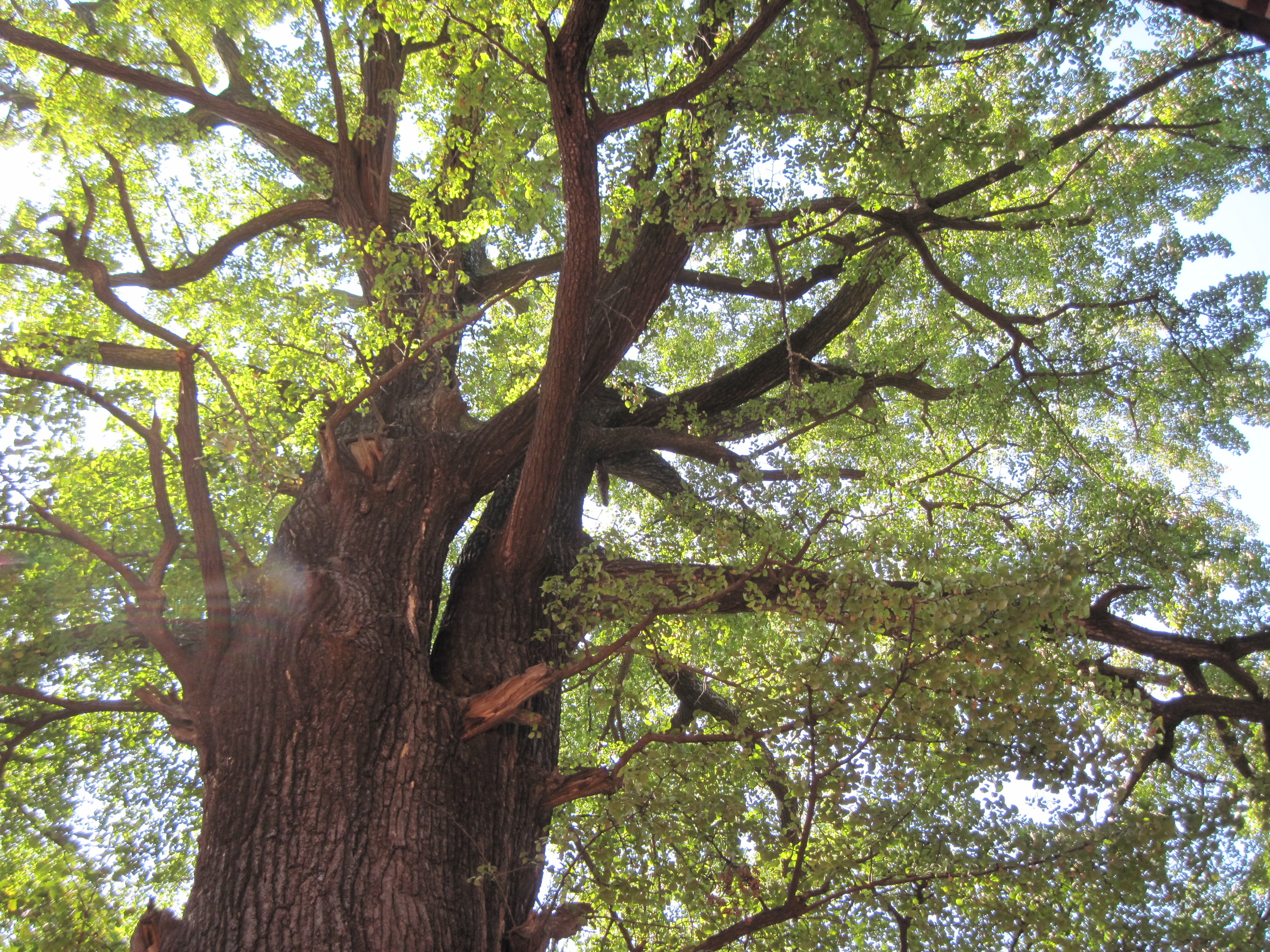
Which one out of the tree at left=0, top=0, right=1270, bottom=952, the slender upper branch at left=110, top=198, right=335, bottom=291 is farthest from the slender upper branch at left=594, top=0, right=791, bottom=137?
the slender upper branch at left=110, top=198, right=335, bottom=291

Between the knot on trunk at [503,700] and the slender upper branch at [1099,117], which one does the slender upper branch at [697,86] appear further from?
the knot on trunk at [503,700]

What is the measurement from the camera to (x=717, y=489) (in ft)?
17.9

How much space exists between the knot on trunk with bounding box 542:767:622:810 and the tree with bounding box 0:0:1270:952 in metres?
0.03

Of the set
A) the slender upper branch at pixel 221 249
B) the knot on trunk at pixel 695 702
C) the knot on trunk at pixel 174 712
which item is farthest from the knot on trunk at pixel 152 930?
the knot on trunk at pixel 695 702

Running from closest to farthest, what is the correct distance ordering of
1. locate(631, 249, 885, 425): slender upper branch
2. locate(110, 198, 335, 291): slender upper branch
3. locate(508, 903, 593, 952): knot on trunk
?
locate(508, 903, 593, 952): knot on trunk → locate(110, 198, 335, 291): slender upper branch → locate(631, 249, 885, 425): slender upper branch

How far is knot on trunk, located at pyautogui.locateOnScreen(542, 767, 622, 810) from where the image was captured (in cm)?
409

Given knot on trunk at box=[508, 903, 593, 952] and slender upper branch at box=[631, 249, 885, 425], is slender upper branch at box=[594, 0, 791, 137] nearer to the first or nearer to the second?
slender upper branch at box=[631, 249, 885, 425]

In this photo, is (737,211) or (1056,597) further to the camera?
(737,211)

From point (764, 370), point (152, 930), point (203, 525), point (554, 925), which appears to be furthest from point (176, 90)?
point (554, 925)

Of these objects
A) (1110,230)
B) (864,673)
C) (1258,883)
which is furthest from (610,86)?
(1258,883)

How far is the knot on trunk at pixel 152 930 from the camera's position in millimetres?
3021

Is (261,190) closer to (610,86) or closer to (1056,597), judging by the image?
(610,86)

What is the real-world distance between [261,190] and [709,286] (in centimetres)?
489

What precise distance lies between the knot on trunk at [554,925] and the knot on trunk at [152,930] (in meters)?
1.42
